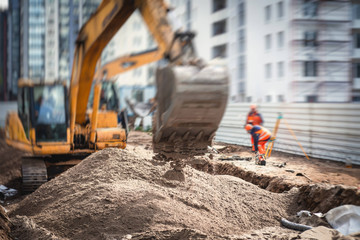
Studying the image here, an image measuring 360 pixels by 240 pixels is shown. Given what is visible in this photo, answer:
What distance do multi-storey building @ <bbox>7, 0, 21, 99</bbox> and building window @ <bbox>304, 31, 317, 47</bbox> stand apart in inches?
557

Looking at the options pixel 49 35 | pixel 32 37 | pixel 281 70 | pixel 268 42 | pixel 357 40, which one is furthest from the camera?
pixel 49 35

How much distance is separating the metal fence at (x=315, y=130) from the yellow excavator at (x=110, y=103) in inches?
103

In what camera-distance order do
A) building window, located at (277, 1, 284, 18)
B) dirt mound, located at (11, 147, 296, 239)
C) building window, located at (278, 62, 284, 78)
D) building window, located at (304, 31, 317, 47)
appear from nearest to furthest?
dirt mound, located at (11, 147, 296, 239), building window, located at (277, 1, 284, 18), building window, located at (278, 62, 284, 78), building window, located at (304, 31, 317, 47)

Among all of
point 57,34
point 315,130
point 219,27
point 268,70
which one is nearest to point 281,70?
point 268,70

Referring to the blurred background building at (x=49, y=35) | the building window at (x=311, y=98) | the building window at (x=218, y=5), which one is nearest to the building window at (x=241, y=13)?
the building window at (x=218, y=5)

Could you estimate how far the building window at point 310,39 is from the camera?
22.0 m

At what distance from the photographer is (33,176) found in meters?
6.80

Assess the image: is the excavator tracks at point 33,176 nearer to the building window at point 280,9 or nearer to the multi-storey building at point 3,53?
the multi-storey building at point 3,53

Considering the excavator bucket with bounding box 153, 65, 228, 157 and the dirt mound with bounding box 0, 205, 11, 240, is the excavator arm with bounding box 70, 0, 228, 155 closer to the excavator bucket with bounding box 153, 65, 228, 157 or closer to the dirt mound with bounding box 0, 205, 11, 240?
the excavator bucket with bounding box 153, 65, 228, 157

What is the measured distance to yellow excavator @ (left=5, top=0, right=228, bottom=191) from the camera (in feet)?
13.5

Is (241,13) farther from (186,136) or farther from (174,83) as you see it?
(174,83)

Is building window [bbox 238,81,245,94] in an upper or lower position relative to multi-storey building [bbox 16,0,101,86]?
lower

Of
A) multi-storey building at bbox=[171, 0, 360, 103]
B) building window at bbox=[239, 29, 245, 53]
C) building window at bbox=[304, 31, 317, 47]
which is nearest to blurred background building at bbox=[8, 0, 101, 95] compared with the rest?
multi-storey building at bbox=[171, 0, 360, 103]

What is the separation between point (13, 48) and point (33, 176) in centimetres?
1330
